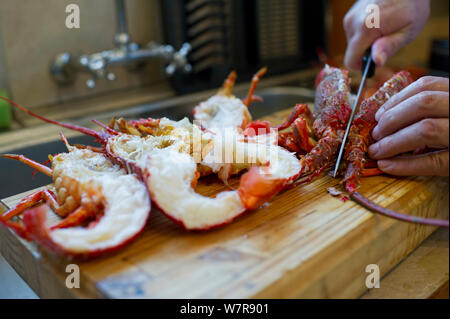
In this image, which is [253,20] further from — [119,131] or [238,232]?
[238,232]

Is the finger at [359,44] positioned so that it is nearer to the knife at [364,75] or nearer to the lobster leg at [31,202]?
the knife at [364,75]

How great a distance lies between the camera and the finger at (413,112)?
0.97 metres

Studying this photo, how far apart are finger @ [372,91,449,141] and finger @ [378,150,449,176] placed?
0.08m

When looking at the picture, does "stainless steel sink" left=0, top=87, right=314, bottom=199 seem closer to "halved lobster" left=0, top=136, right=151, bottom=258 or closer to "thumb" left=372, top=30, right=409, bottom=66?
"halved lobster" left=0, top=136, right=151, bottom=258

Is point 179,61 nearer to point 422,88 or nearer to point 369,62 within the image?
point 369,62

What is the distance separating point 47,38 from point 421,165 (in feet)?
5.73

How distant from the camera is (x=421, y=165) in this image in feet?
3.37

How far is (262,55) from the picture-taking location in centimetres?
249

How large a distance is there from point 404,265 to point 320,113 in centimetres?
Answer: 50

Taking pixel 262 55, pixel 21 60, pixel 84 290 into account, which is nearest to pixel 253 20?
pixel 262 55

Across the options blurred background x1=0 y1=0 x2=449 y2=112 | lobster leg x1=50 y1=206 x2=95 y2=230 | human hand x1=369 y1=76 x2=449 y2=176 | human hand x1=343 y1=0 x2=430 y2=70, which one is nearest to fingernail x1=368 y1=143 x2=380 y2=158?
human hand x1=369 y1=76 x2=449 y2=176

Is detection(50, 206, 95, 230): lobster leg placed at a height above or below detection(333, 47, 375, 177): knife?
below

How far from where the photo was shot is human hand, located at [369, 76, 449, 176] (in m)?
0.97

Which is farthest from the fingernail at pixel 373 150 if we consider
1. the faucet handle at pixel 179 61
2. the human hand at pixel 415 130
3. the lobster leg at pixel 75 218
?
the faucet handle at pixel 179 61
